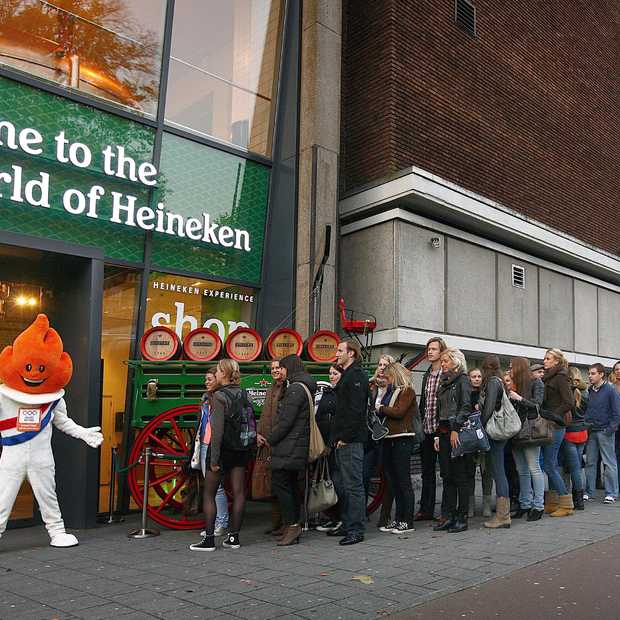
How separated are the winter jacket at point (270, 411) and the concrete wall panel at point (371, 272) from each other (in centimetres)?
434

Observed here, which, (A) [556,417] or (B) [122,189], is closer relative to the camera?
(A) [556,417]

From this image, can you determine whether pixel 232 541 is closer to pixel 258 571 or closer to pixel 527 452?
pixel 258 571

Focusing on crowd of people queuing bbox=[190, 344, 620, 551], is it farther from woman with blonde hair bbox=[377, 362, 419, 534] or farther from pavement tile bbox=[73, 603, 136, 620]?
pavement tile bbox=[73, 603, 136, 620]

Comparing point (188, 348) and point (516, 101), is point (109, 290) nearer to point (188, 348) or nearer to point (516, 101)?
point (188, 348)

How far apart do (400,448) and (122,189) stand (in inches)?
198

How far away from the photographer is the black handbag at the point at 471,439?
7648mm

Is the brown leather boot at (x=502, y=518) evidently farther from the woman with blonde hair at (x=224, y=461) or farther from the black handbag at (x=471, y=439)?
the woman with blonde hair at (x=224, y=461)

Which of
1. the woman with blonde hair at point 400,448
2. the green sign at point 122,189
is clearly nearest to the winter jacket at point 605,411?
the woman with blonde hair at point 400,448

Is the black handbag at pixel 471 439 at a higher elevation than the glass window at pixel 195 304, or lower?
lower

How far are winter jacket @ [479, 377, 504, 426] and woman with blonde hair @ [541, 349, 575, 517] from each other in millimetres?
938

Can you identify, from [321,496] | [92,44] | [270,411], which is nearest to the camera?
[321,496]

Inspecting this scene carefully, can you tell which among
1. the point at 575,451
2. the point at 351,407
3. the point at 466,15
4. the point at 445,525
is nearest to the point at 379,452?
the point at 445,525

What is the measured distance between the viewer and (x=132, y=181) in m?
9.89

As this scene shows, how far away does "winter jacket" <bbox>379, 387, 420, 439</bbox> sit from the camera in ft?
25.8
